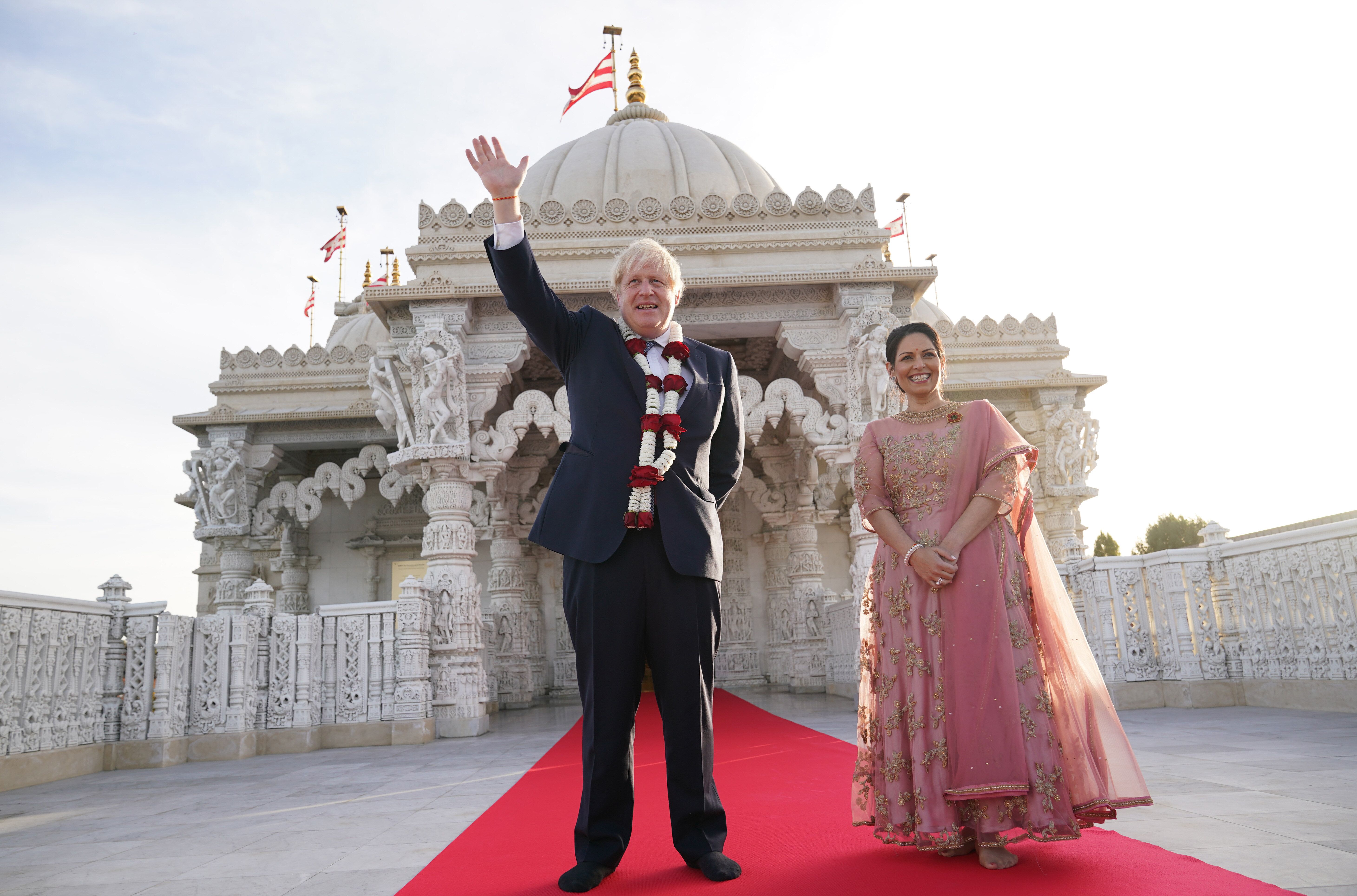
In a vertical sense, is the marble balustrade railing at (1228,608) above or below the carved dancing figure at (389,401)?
below

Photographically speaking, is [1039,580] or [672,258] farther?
[1039,580]

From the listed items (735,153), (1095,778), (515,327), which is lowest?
(1095,778)

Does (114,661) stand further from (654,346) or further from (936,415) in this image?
(936,415)

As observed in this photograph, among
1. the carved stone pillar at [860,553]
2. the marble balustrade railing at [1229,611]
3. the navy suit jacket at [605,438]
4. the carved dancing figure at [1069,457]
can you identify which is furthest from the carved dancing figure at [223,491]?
the carved dancing figure at [1069,457]

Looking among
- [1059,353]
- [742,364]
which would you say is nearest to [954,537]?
[742,364]

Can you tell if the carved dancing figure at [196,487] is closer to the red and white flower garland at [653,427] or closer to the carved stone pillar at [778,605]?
the carved stone pillar at [778,605]

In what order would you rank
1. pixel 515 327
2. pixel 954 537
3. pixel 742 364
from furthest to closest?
pixel 742 364 → pixel 515 327 → pixel 954 537

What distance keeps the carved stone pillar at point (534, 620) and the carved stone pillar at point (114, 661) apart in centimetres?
520

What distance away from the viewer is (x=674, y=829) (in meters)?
2.19

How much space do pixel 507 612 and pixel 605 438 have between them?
8853 mm

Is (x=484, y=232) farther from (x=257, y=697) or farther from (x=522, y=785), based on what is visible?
(x=522, y=785)

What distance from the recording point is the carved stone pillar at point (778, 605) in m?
11.3

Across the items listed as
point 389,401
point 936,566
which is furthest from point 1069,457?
point 936,566

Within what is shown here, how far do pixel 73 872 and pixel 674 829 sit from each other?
6.79 feet
